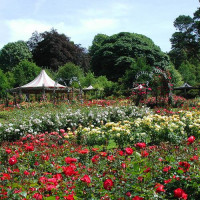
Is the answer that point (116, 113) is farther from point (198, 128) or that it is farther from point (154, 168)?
point (154, 168)

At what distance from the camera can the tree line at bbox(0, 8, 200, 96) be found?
104 feet

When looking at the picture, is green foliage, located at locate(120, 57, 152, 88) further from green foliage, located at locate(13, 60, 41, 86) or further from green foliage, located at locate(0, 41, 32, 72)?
green foliage, located at locate(0, 41, 32, 72)

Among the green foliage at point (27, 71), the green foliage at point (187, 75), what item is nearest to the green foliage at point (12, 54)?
the green foliage at point (27, 71)

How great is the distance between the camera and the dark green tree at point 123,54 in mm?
35844

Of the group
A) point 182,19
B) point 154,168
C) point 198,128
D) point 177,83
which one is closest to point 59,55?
point 177,83

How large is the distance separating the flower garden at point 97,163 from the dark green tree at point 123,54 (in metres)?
25.9

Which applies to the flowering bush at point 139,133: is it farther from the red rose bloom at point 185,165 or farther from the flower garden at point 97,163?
the red rose bloom at point 185,165

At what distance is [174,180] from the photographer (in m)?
2.89

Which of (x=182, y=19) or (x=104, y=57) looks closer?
(x=104, y=57)

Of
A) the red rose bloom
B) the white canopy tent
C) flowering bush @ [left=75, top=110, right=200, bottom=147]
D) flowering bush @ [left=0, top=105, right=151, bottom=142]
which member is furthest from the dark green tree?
the red rose bloom

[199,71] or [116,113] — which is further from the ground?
[199,71]

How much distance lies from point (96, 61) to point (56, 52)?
569 cm

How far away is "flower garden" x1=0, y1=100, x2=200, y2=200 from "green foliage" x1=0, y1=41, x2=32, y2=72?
3769 cm

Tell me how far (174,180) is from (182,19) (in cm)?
5168
